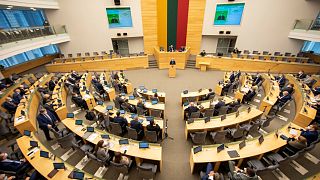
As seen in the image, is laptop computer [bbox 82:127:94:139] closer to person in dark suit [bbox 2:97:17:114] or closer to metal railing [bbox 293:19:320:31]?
person in dark suit [bbox 2:97:17:114]

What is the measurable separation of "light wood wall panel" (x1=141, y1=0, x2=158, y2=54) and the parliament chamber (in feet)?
0.35

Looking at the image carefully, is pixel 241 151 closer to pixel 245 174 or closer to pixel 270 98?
pixel 245 174

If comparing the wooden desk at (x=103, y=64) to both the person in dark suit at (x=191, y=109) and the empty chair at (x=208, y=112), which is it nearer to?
the person in dark suit at (x=191, y=109)

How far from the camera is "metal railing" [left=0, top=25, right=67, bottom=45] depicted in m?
10.5

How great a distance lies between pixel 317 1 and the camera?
524 inches

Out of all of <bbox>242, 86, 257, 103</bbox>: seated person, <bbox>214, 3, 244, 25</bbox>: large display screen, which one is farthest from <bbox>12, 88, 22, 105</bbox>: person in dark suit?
<bbox>214, 3, 244, 25</bbox>: large display screen

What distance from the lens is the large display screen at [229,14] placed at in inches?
605

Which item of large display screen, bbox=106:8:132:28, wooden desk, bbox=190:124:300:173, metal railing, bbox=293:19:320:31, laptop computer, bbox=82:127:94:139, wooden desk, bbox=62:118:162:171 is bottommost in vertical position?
wooden desk, bbox=62:118:162:171

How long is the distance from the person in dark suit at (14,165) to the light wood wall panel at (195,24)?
1705cm

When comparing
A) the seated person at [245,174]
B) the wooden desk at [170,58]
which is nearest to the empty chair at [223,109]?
the seated person at [245,174]

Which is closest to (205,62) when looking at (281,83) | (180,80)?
(180,80)

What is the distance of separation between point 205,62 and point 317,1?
34.1 ft

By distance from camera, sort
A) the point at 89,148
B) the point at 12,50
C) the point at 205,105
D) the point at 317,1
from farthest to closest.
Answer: the point at 317,1 → the point at 12,50 → the point at 205,105 → the point at 89,148

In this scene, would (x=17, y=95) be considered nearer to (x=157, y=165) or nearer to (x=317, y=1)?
(x=157, y=165)
